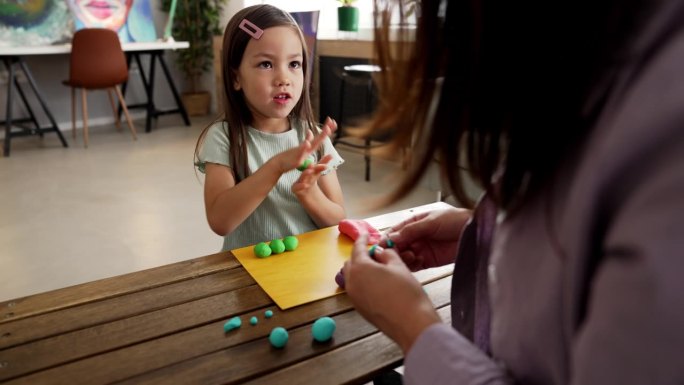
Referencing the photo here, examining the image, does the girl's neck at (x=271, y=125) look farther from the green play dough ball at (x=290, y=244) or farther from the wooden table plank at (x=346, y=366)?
the wooden table plank at (x=346, y=366)

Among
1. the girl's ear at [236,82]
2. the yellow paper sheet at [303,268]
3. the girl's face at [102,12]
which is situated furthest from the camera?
the girl's face at [102,12]

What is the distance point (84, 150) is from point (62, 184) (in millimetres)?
1039

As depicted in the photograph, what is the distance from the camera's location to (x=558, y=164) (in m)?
0.38

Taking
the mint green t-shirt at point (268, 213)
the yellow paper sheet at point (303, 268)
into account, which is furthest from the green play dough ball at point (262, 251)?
the mint green t-shirt at point (268, 213)

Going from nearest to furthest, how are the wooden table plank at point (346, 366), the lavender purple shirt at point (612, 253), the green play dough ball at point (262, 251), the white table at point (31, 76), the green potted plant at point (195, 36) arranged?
1. the lavender purple shirt at point (612, 253)
2. the wooden table plank at point (346, 366)
3. the green play dough ball at point (262, 251)
4. the white table at point (31, 76)
5. the green potted plant at point (195, 36)

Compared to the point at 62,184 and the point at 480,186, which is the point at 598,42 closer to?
the point at 480,186

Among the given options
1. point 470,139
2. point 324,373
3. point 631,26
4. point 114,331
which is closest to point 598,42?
point 631,26

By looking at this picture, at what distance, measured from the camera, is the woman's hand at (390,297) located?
0.54m

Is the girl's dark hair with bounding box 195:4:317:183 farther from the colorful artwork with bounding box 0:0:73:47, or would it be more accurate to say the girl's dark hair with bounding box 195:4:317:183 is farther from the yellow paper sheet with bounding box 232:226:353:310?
the colorful artwork with bounding box 0:0:73:47

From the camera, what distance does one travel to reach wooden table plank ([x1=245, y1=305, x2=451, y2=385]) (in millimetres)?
654

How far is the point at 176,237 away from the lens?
9.11 feet

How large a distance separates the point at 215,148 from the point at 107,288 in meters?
0.54

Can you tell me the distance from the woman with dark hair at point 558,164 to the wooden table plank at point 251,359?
0.70ft

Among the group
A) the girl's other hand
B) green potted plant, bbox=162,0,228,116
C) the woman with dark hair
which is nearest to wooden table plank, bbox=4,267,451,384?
the woman with dark hair
